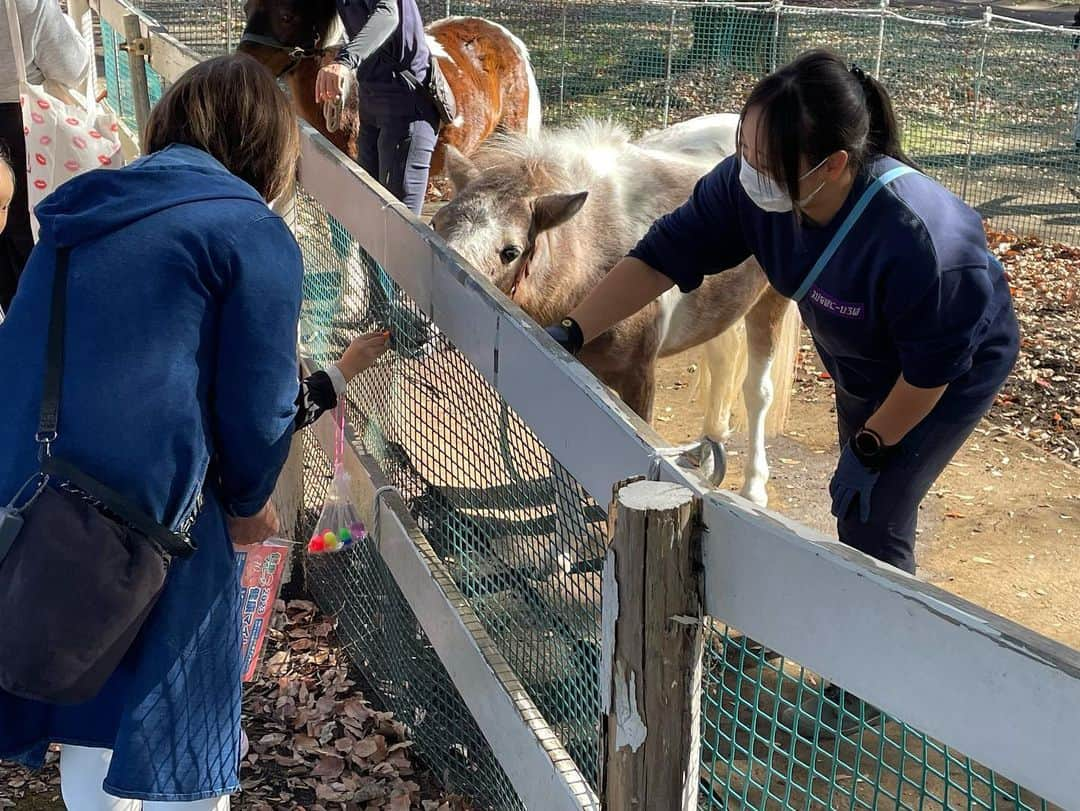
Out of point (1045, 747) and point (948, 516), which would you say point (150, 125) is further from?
point (948, 516)

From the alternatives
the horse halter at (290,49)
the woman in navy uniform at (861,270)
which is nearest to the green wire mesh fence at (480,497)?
the woman in navy uniform at (861,270)

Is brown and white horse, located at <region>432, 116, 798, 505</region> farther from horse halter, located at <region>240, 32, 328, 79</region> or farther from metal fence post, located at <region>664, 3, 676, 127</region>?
metal fence post, located at <region>664, 3, 676, 127</region>

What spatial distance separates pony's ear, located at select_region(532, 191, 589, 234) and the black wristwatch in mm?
1533

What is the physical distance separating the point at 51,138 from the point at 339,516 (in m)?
2.54

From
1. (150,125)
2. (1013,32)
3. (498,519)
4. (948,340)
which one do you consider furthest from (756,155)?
(1013,32)

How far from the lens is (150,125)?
2445 mm

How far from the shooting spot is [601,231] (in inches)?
184

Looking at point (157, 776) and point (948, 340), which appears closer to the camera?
point (157, 776)

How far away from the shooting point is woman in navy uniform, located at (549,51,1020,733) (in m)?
2.68

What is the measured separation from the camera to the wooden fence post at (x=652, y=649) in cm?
157

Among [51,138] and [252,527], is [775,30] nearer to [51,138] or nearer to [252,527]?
[51,138]

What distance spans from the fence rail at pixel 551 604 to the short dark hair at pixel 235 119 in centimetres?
48

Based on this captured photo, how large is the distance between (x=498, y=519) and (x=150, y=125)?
132cm

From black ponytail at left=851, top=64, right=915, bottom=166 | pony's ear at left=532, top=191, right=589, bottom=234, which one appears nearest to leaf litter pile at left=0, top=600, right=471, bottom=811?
pony's ear at left=532, top=191, right=589, bottom=234
